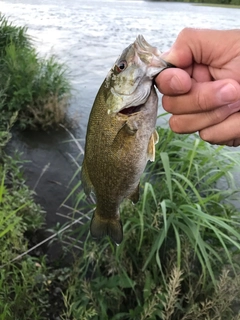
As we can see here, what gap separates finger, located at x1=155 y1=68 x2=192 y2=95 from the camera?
1.42m

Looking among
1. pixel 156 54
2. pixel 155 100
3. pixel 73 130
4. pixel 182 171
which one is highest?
pixel 156 54

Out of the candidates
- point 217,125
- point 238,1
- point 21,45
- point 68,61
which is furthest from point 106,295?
point 238,1

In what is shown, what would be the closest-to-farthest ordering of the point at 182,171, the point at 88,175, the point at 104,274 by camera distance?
the point at 88,175
the point at 104,274
the point at 182,171

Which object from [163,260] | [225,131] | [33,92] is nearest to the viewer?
[225,131]

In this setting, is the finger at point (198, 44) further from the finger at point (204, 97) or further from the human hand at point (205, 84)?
the finger at point (204, 97)

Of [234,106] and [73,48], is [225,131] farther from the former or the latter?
[73,48]

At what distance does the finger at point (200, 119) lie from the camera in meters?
1.60

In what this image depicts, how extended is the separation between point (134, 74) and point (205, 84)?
27 centimetres

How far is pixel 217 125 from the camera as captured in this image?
65.1 inches

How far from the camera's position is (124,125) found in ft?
5.02

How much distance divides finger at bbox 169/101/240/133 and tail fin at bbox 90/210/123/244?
54cm

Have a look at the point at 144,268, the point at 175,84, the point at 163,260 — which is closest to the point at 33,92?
the point at 163,260

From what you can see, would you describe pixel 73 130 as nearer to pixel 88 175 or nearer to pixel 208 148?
pixel 208 148

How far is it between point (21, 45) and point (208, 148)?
17.9 ft
